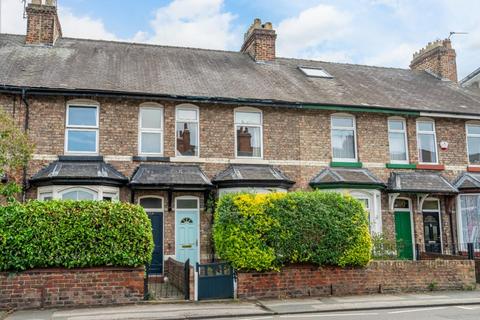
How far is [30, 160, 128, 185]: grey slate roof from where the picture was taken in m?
14.9

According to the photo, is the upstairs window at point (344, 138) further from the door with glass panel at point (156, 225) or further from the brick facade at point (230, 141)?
the door with glass panel at point (156, 225)

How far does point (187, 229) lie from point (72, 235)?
5.71 meters

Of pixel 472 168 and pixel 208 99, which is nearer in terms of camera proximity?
pixel 208 99

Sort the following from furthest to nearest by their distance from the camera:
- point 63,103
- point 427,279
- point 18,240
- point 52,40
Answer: point 52,40 → point 63,103 → point 427,279 → point 18,240

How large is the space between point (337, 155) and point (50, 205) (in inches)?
440

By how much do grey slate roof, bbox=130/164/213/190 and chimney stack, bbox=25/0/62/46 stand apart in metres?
7.90

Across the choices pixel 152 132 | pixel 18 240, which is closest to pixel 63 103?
pixel 152 132

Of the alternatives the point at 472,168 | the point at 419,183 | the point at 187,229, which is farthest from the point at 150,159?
the point at 472,168

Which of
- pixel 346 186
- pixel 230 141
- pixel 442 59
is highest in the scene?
pixel 442 59

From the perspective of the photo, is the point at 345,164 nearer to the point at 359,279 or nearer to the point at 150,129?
the point at 359,279

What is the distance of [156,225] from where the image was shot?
1655cm

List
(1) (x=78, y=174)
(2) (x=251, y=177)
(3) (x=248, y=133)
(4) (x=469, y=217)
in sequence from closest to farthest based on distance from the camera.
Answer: (1) (x=78, y=174)
(2) (x=251, y=177)
(3) (x=248, y=133)
(4) (x=469, y=217)

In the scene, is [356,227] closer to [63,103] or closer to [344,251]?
[344,251]

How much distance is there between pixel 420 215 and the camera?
18.8 meters
